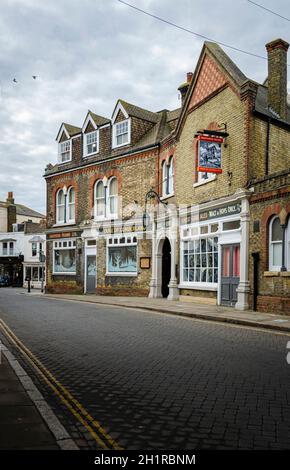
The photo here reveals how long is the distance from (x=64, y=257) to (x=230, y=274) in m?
15.4

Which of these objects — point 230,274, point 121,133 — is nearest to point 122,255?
point 121,133

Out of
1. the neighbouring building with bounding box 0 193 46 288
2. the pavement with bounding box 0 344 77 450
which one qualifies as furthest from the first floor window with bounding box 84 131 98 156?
the neighbouring building with bounding box 0 193 46 288

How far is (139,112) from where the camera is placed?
2594 cm

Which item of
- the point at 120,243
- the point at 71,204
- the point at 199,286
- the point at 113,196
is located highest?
the point at 113,196

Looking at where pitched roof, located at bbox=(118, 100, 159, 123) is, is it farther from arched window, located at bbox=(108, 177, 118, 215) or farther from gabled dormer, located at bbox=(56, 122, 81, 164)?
gabled dormer, located at bbox=(56, 122, 81, 164)

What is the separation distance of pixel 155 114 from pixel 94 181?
19.1 feet

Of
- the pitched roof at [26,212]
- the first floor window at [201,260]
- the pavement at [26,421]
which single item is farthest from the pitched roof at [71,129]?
the pitched roof at [26,212]

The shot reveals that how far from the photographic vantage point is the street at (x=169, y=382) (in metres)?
4.31

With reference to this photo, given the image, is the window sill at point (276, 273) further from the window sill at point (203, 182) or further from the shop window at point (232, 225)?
the window sill at point (203, 182)

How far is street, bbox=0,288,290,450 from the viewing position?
4314 millimetres

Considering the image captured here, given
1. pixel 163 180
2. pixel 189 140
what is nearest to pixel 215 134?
pixel 189 140

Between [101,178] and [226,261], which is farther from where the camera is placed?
[101,178]

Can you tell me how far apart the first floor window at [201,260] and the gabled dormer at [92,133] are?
1054 centimetres

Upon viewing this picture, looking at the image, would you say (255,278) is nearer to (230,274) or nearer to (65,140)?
(230,274)
